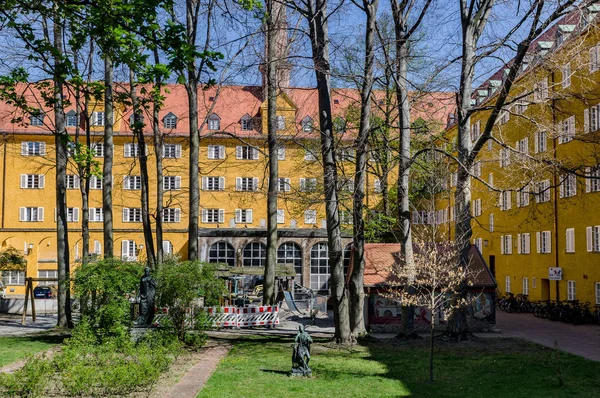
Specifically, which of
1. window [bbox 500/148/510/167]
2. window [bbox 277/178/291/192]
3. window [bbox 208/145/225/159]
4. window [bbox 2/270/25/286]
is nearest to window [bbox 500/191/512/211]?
window [bbox 277/178/291/192]

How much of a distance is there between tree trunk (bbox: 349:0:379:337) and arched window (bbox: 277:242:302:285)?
2974 centimetres

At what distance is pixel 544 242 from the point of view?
38531 mm

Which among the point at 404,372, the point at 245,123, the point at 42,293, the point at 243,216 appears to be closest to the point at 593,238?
the point at 404,372

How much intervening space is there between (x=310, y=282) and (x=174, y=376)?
3660cm

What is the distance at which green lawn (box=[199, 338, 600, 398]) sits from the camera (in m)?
14.1

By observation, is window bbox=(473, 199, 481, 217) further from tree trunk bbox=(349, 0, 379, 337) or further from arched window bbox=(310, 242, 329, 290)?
tree trunk bbox=(349, 0, 379, 337)

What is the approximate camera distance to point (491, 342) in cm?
2327

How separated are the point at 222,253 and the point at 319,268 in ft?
24.2

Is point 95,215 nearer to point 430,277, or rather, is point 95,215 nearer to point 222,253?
point 222,253

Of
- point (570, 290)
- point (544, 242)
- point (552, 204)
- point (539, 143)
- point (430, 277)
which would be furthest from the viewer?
point (544, 242)

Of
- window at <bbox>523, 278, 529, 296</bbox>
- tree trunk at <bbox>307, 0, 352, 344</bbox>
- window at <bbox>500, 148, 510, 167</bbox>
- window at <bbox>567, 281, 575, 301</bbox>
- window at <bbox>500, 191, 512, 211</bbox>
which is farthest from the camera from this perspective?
window at <bbox>500, 191, 512, 211</bbox>

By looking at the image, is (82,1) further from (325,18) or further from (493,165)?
(493,165)

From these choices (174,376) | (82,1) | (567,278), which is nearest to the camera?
(82,1)

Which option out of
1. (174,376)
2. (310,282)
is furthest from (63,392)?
(310,282)
